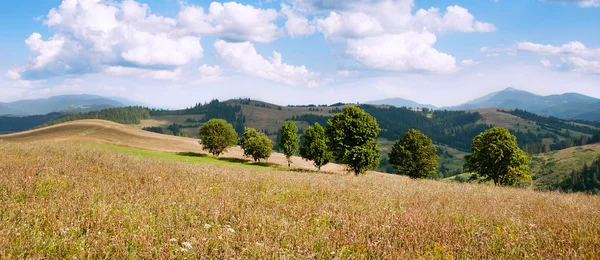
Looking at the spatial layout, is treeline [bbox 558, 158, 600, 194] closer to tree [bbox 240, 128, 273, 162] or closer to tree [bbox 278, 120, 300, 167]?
tree [bbox 278, 120, 300, 167]

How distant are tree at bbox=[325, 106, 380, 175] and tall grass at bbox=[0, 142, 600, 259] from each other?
39.4 metres

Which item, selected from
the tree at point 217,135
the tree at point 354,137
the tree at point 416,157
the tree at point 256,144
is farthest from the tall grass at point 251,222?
the tree at point 217,135

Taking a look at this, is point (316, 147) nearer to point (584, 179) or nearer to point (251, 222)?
point (251, 222)

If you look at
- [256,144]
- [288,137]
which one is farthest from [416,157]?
[256,144]

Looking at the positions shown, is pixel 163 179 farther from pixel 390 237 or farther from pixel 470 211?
pixel 470 211

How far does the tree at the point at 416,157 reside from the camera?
60.1 m

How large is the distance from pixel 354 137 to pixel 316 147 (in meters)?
25.7

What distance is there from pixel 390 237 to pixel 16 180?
347 inches

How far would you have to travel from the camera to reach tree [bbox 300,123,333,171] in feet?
246

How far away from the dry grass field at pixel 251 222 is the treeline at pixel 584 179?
677ft

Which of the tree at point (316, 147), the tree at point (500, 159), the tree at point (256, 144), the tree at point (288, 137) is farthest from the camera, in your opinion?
the tree at point (256, 144)

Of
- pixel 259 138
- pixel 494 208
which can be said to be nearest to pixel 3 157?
pixel 494 208

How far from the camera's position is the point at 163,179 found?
33.7 feet

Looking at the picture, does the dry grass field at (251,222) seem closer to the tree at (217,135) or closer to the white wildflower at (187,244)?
the white wildflower at (187,244)
